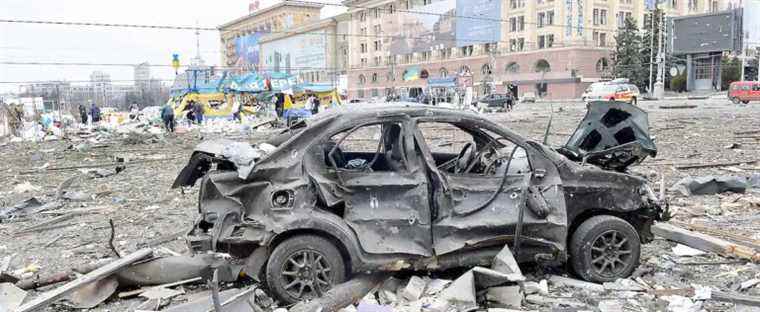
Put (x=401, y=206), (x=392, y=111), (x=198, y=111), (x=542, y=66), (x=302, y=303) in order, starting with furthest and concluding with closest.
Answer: (x=542, y=66) → (x=198, y=111) → (x=392, y=111) → (x=401, y=206) → (x=302, y=303)

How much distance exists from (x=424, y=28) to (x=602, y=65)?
2706 centimetres

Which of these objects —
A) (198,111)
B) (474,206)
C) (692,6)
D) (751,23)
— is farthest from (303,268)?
(692,6)

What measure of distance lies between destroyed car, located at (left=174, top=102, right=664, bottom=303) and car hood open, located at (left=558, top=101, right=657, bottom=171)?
689 mm

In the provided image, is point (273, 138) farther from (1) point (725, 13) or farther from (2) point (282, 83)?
(1) point (725, 13)

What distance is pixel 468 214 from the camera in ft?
16.3

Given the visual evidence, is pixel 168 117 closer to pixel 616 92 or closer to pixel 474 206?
pixel 474 206

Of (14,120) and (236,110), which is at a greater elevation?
(236,110)

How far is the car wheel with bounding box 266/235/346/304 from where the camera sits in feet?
15.2

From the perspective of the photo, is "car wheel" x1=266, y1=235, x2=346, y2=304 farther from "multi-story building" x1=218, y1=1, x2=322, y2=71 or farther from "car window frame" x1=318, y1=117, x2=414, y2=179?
"multi-story building" x1=218, y1=1, x2=322, y2=71

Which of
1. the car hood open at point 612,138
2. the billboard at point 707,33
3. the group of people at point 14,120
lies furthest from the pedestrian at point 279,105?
the billboard at point 707,33

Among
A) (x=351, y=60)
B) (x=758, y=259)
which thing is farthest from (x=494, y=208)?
(x=351, y=60)

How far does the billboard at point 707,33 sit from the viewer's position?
193ft

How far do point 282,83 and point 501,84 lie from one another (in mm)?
45744

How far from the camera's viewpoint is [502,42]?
250 feet
